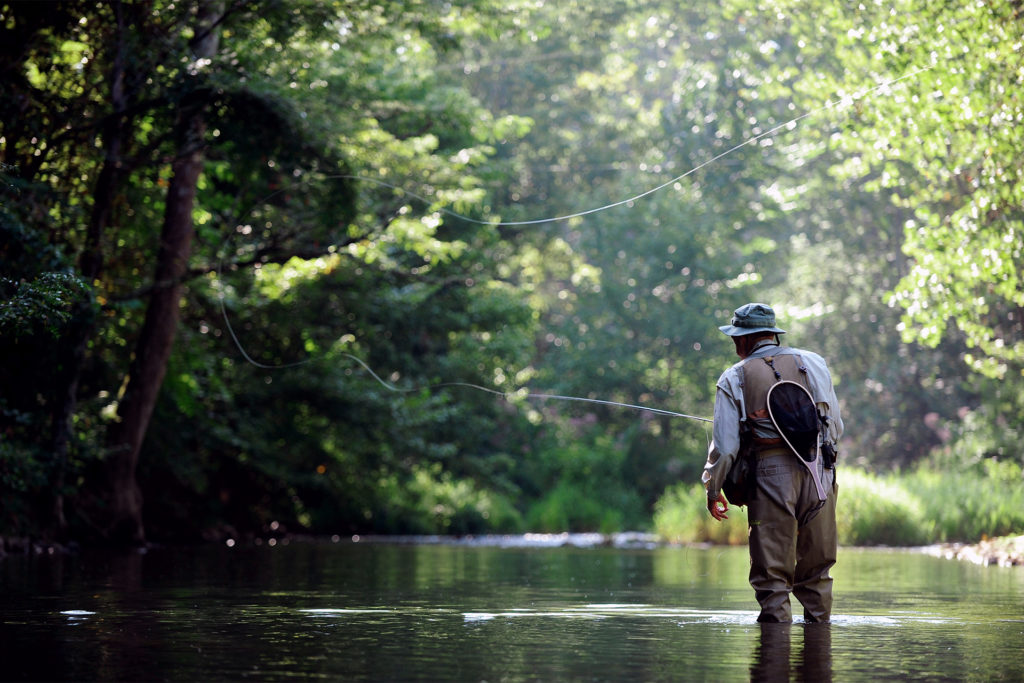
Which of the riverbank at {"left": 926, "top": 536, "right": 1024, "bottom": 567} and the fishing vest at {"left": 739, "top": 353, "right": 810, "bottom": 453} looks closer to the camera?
the fishing vest at {"left": 739, "top": 353, "right": 810, "bottom": 453}

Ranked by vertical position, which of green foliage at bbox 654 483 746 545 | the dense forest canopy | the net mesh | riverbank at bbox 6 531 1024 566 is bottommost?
riverbank at bbox 6 531 1024 566

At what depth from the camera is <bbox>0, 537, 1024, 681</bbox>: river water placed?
19.6 feet

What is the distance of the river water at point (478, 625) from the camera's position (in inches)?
235

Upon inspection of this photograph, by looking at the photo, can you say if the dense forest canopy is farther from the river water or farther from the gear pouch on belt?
the gear pouch on belt

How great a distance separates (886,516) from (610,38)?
63.6 feet

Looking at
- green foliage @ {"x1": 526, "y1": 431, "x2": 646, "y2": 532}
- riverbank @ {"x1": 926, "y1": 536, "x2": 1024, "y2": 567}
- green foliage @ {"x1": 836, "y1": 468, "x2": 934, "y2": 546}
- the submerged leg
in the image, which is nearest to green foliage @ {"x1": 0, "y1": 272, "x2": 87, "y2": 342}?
the submerged leg

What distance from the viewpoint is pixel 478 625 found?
7914 mm

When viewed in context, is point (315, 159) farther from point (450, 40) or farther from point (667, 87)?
point (667, 87)

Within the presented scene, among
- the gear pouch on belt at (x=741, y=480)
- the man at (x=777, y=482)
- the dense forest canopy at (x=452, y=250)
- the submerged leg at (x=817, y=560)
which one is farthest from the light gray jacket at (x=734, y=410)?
the dense forest canopy at (x=452, y=250)

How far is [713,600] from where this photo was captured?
10.2 meters

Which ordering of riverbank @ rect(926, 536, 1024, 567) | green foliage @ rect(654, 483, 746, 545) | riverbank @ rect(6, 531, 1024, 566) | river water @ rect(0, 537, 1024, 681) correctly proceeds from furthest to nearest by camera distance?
green foliage @ rect(654, 483, 746, 545), riverbank @ rect(6, 531, 1024, 566), riverbank @ rect(926, 536, 1024, 567), river water @ rect(0, 537, 1024, 681)

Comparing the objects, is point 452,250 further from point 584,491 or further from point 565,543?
point 584,491

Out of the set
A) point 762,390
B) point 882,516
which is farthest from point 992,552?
point 762,390

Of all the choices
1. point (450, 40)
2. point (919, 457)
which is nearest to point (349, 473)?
point (450, 40)
